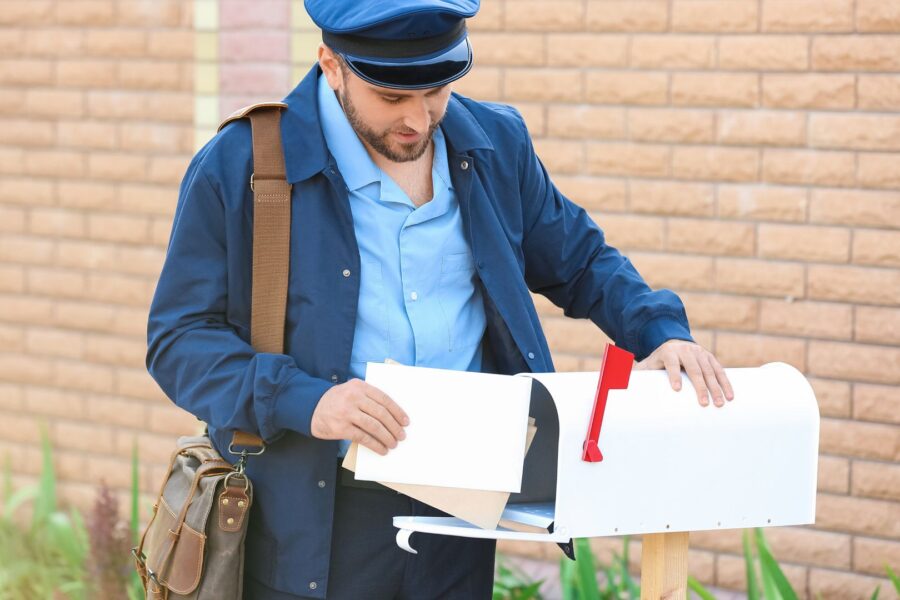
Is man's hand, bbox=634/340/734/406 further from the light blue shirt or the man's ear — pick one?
the man's ear

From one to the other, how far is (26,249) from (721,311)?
282 cm

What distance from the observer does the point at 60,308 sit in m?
5.36

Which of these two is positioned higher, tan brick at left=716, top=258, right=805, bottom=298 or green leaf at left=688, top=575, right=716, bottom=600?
tan brick at left=716, top=258, right=805, bottom=298

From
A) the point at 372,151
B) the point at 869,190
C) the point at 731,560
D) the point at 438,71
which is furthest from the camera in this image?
the point at 731,560

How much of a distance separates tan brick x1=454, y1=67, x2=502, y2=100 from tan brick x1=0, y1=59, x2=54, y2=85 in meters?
1.80

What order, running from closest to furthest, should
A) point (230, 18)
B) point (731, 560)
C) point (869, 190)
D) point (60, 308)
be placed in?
point (869, 190), point (731, 560), point (230, 18), point (60, 308)

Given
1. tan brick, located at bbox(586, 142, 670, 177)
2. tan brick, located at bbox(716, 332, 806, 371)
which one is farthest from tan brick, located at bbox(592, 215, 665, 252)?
tan brick, located at bbox(716, 332, 806, 371)

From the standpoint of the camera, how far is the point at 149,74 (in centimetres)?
513

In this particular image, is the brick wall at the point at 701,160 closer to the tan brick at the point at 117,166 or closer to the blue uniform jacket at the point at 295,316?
the tan brick at the point at 117,166

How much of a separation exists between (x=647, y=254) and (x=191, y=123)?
184 cm

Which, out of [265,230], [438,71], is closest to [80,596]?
[265,230]

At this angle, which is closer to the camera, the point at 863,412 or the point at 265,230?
the point at 265,230

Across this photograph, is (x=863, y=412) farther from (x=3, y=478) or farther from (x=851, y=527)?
(x=3, y=478)

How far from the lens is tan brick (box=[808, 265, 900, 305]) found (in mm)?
4020
